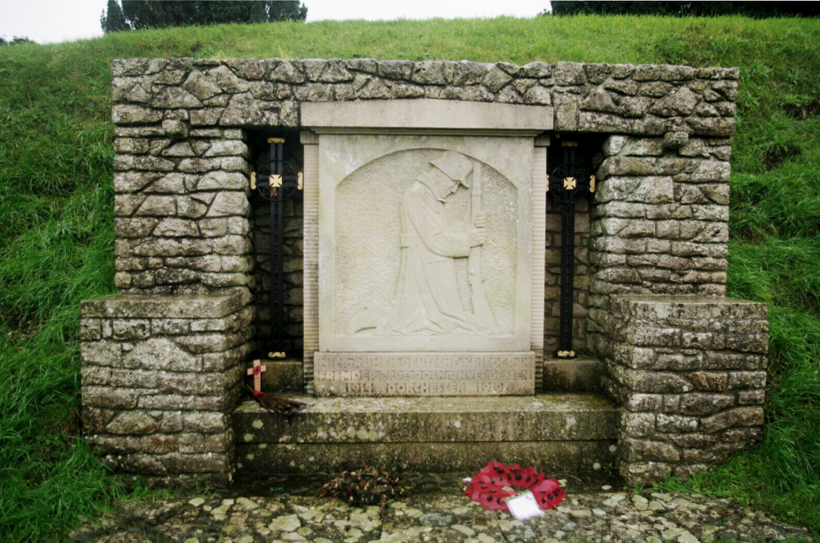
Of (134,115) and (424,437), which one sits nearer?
(424,437)

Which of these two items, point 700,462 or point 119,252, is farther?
point 119,252

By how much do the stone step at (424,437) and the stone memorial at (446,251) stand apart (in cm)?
2

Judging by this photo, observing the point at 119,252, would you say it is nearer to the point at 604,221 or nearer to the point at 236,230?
the point at 236,230

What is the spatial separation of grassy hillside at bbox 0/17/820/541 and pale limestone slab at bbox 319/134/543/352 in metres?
1.93

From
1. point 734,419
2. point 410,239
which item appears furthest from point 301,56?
point 734,419

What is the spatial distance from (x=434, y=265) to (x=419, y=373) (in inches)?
35.3

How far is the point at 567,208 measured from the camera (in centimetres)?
427

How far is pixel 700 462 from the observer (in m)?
3.53

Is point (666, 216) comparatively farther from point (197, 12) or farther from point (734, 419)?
point (197, 12)

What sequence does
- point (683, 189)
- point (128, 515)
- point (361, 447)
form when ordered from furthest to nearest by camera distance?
point (683, 189)
point (361, 447)
point (128, 515)

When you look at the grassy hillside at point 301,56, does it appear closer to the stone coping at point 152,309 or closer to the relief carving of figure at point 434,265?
the stone coping at point 152,309

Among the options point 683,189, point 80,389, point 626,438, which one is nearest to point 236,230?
point 80,389

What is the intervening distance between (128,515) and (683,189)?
468 centimetres

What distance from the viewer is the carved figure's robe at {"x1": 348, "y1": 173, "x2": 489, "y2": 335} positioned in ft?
13.1
